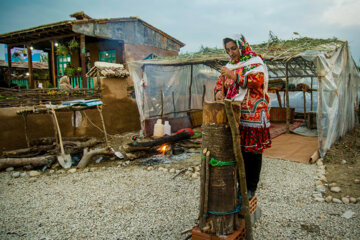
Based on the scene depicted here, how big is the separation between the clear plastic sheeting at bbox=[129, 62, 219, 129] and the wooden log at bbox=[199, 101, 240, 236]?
5662 millimetres

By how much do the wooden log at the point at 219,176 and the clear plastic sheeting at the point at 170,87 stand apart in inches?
223

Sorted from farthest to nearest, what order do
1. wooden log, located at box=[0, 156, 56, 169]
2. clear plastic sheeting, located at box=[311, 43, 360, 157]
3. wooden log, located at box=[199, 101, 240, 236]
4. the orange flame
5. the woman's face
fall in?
the orange flame
wooden log, located at box=[0, 156, 56, 169]
clear plastic sheeting, located at box=[311, 43, 360, 157]
the woman's face
wooden log, located at box=[199, 101, 240, 236]

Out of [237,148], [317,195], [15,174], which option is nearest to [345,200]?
[317,195]

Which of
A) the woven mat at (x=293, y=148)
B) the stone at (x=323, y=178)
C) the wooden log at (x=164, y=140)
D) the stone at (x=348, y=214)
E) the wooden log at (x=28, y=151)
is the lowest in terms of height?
the stone at (x=348, y=214)

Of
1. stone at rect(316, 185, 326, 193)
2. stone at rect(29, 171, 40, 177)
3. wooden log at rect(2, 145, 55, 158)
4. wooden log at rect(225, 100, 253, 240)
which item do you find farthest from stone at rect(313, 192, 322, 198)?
wooden log at rect(2, 145, 55, 158)

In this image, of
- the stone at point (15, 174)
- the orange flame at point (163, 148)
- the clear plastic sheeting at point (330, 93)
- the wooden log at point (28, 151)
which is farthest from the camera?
the orange flame at point (163, 148)

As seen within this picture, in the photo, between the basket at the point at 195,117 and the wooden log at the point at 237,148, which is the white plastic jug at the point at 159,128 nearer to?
the basket at the point at 195,117

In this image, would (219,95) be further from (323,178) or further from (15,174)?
(15,174)

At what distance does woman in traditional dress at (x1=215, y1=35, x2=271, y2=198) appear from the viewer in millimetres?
2285

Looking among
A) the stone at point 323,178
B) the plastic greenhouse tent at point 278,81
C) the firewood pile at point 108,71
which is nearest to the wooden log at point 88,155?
the plastic greenhouse tent at point 278,81

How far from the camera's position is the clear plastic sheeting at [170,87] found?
25.1 feet

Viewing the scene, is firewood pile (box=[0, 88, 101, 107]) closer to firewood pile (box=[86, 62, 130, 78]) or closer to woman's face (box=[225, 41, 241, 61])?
firewood pile (box=[86, 62, 130, 78])

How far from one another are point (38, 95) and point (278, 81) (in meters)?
8.52

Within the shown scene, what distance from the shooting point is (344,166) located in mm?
4734
